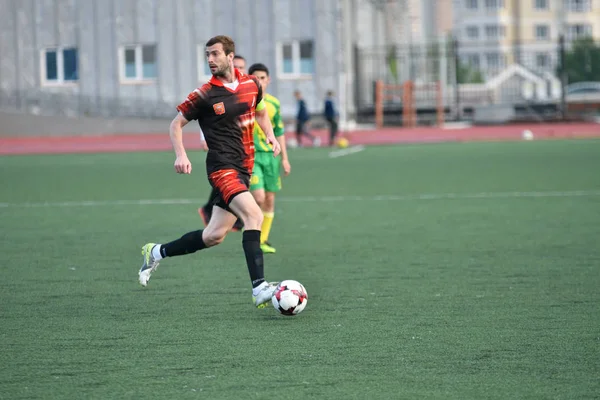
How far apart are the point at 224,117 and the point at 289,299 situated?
1436 millimetres

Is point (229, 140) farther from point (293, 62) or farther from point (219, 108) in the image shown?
point (293, 62)

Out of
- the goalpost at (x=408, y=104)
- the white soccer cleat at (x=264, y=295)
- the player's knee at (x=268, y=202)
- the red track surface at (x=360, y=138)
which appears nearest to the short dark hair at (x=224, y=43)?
the white soccer cleat at (x=264, y=295)

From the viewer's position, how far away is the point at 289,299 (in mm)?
7656

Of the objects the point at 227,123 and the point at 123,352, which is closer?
the point at 123,352

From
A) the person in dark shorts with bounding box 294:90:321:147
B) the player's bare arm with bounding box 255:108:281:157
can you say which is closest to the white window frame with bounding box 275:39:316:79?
the person in dark shorts with bounding box 294:90:321:147

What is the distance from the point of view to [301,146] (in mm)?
34438

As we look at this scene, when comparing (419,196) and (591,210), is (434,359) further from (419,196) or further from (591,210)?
(419,196)

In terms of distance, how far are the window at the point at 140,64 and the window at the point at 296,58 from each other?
219 inches

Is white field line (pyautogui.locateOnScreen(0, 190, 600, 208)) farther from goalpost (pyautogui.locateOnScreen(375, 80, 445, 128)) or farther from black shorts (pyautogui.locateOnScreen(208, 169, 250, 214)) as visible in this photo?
goalpost (pyautogui.locateOnScreen(375, 80, 445, 128))

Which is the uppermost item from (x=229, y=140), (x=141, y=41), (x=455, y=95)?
(x=141, y=41)

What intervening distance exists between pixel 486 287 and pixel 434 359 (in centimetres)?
264

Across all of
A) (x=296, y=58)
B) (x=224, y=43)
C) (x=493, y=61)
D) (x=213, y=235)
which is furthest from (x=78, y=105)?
(x=493, y=61)

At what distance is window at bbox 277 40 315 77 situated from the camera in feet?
148

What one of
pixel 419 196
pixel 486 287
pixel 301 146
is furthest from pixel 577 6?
pixel 486 287
